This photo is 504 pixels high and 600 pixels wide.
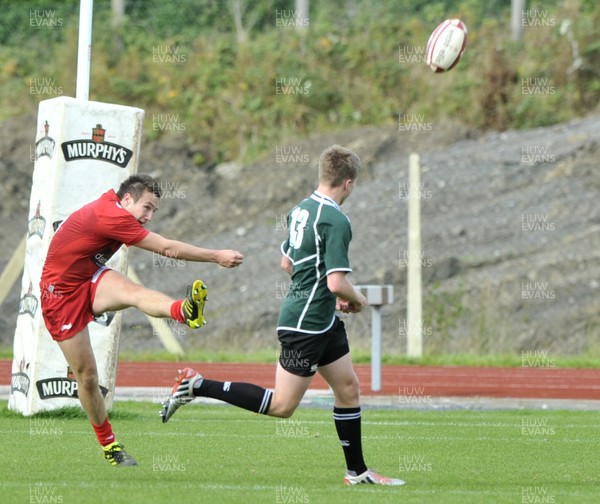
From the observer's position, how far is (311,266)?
7.46 m

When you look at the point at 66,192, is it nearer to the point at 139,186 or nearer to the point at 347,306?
the point at 139,186

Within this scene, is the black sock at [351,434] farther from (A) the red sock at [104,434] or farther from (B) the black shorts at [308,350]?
(A) the red sock at [104,434]

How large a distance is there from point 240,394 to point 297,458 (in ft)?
5.03

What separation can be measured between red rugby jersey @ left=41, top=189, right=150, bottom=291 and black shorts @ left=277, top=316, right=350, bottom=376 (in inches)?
53.5

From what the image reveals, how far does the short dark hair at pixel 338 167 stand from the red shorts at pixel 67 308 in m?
1.87

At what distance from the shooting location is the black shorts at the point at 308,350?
293 inches

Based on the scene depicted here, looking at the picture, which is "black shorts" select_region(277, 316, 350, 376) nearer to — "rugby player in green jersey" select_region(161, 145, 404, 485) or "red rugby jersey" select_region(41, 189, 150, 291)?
"rugby player in green jersey" select_region(161, 145, 404, 485)

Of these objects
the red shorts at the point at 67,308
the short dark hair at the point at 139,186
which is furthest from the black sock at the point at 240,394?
the short dark hair at the point at 139,186

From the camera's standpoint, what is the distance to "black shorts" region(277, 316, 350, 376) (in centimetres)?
745

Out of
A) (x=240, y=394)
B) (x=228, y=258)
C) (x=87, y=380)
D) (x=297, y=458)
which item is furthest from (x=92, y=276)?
(x=297, y=458)

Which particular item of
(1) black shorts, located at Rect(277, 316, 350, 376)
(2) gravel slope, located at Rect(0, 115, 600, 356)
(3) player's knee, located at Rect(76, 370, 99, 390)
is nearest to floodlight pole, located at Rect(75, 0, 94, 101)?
(3) player's knee, located at Rect(76, 370, 99, 390)

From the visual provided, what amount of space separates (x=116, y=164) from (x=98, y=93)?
19.6 m

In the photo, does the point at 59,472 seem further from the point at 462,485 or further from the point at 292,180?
the point at 292,180

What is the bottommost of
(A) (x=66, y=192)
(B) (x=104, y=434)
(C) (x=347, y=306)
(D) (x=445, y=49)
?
(B) (x=104, y=434)
